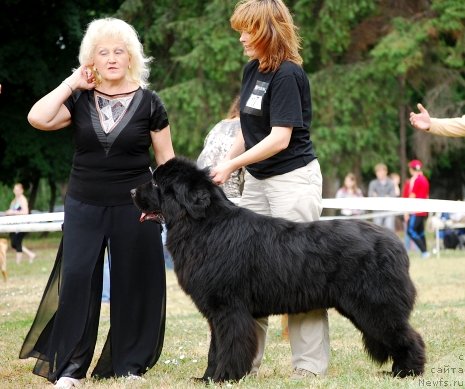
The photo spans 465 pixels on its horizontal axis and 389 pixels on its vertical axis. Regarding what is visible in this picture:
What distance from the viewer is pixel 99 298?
5570 millimetres

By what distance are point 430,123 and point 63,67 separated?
19631mm

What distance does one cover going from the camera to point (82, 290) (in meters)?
5.42

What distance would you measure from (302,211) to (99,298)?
147 centimetres

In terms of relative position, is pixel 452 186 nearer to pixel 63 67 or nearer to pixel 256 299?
pixel 63 67

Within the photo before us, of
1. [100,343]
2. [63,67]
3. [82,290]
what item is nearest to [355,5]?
[63,67]

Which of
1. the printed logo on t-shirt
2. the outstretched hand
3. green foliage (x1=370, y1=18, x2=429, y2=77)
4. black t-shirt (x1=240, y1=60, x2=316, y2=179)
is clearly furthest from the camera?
green foliage (x1=370, y1=18, x2=429, y2=77)

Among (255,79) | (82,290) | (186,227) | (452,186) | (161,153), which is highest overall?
(255,79)

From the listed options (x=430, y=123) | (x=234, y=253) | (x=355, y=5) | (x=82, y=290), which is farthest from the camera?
(x=355, y=5)

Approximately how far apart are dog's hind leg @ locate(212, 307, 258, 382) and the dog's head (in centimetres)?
63

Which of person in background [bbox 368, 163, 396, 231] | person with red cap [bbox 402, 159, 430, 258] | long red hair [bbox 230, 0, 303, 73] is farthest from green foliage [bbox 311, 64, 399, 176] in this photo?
long red hair [bbox 230, 0, 303, 73]

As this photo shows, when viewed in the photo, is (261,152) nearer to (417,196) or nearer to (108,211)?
(108,211)

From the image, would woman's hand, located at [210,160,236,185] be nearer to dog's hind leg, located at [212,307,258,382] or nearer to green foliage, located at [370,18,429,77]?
dog's hind leg, located at [212,307,258,382]

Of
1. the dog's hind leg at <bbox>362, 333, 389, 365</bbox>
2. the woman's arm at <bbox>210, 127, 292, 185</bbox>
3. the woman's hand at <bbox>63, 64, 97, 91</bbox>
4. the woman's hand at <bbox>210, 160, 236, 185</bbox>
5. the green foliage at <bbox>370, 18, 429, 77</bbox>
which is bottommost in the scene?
the dog's hind leg at <bbox>362, 333, 389, 365</bbox>

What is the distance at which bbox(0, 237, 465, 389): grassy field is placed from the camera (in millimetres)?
5109
